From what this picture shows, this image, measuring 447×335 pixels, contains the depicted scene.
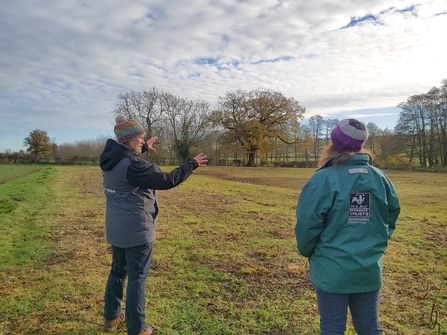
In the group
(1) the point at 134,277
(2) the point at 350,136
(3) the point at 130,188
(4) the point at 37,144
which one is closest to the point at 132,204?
(3) the point at 130,188

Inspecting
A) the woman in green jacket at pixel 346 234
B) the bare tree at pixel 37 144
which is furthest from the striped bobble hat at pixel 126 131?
the bare tree at pixel 37 144

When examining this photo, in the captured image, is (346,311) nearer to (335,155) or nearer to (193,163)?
(335,155)

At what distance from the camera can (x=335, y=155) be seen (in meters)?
2.40

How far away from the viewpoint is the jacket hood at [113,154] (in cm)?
299

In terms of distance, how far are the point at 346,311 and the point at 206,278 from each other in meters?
2.81

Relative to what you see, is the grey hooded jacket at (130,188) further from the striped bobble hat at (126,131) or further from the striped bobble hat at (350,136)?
the striped bobble hat at (350,136)

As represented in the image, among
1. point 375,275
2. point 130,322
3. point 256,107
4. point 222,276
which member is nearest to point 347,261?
point 375,275

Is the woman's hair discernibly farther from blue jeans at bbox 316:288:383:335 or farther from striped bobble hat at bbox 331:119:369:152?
blue jeans at bbox 316:288:383:335

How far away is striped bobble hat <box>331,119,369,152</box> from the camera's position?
2334 mm

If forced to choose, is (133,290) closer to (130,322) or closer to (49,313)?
(130,322)

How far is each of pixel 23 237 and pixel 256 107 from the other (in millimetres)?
46684

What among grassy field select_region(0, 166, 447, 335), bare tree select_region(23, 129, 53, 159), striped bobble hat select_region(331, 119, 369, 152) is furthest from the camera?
bare tree select_region(23, 129, 53, 159)

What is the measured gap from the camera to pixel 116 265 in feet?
10.5

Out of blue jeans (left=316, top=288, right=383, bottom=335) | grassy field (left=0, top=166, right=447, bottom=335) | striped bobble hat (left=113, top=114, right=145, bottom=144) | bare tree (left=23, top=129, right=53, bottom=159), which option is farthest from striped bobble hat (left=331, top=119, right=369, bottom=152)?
bare tree (left=23, top=129, right=53, bottom=159)
